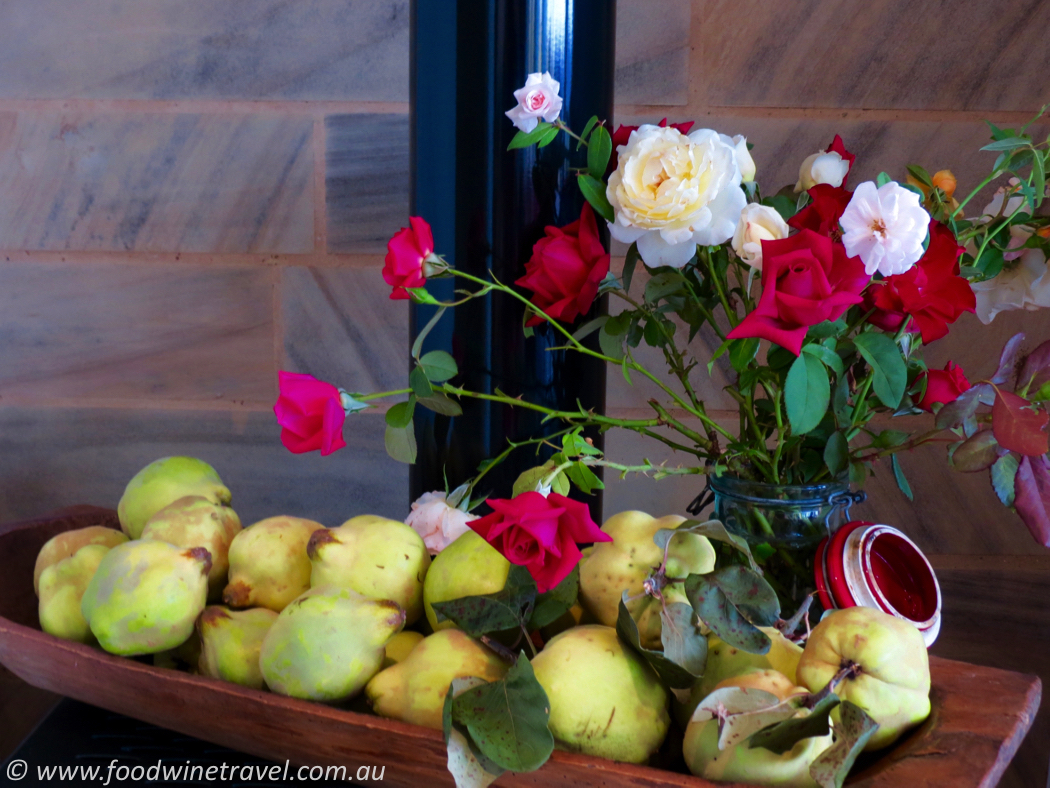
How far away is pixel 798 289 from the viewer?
17.4 inches

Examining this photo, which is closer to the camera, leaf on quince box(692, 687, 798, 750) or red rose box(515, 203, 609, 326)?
leaf on quince box(692, 687, 798, 750)

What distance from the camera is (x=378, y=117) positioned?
3.73 feet

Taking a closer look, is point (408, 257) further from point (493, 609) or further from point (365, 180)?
point (365, 180)

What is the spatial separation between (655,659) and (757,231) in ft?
0.82

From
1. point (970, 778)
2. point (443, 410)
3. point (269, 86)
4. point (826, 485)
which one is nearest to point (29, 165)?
point (269, 86)

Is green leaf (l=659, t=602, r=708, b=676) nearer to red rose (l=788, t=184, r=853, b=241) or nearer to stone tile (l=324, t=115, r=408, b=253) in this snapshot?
red rose (l=788, t=184, r=853, b=241)

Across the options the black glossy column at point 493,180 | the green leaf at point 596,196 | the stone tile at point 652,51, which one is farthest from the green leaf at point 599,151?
the stone tile at point 652,51

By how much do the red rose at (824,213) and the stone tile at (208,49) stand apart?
2.52 feet

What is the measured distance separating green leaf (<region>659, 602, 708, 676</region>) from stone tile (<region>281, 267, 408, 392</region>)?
2.74 ft

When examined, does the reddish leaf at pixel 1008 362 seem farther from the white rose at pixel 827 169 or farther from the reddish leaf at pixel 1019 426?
the white rose at pixel 827 169

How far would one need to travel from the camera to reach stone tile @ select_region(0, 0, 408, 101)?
1.12 metres

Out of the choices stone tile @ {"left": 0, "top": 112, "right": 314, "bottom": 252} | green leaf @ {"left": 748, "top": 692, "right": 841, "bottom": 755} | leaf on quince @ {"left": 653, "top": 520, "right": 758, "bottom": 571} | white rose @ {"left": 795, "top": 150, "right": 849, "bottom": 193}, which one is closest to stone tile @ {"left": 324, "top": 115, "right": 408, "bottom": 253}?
stone tile @ {"left": 0, "top": 112, "right": 314, "bottom": 252}

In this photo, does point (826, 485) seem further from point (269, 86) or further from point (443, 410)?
point (269, 86)

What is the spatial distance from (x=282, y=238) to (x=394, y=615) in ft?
2.75
